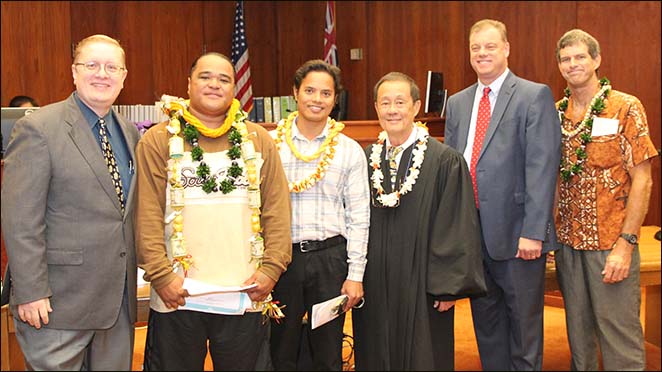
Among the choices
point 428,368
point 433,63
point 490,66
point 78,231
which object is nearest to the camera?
point 78,231

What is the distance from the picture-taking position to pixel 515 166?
3041 mm

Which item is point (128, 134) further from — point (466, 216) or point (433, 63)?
point (433, 63)

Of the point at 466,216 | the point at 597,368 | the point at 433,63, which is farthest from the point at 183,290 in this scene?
the point at 433,63

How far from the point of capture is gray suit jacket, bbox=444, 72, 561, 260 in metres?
2.99

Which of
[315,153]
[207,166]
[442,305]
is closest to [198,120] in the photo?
[207,166]

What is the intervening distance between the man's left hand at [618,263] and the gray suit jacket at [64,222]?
6.48 feet

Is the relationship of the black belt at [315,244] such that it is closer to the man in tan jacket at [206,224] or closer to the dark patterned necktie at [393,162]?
the man in tan jacket at [206,224]

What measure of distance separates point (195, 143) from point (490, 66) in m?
1.37

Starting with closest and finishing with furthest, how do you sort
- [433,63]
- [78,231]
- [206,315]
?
1. [78,231]
2. [206,315]
3. [433,63]

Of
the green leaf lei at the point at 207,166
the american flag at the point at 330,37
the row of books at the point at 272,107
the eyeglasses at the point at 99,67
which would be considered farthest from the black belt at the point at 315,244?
the american flag at the point at 330,37

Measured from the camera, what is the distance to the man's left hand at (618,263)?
296 centimetres

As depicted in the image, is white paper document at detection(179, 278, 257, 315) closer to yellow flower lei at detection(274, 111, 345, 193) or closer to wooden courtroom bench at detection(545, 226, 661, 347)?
yellow flower lei at detection(274, 111, 345, 193)

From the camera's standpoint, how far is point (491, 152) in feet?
9.98

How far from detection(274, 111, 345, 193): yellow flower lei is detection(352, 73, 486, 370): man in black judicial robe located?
0.75 ft
